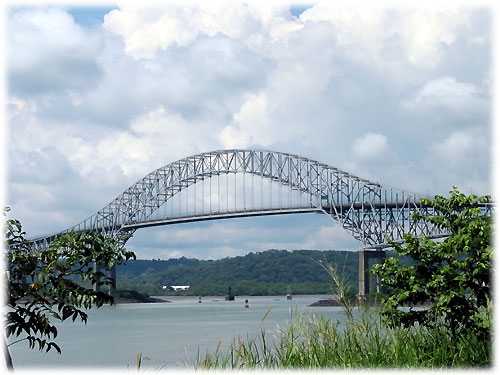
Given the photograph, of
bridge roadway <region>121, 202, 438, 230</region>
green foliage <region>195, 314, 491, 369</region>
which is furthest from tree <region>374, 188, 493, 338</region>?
bridge roadway <region>121, 202, 438, 230</region>

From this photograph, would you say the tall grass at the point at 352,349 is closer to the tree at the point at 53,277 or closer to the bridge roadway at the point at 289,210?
the tree at the point at 53,277

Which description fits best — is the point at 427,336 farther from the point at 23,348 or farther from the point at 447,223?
the point at 23,348

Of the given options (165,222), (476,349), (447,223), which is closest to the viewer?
(476,349)

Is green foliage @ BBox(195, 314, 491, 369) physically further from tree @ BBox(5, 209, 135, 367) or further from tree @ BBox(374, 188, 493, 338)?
tree @ BBox(5, 209, 135, 367)

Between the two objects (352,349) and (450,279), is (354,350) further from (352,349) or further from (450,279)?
(450,279)

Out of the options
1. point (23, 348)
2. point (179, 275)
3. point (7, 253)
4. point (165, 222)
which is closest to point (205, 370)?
point (7, 253)

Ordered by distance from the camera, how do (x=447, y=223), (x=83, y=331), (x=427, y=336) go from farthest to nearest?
(x=83, y=331), (x=447, y=223), (x=427, y=336)

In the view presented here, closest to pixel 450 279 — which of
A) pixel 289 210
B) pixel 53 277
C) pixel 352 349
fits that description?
pixel 352 349
